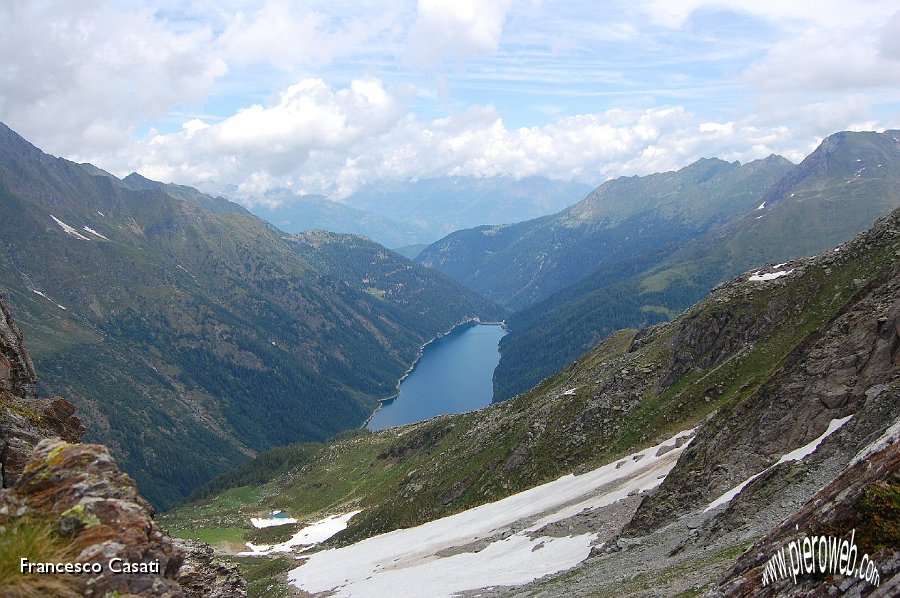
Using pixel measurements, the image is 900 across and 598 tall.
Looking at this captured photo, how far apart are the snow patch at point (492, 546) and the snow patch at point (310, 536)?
28515 mm

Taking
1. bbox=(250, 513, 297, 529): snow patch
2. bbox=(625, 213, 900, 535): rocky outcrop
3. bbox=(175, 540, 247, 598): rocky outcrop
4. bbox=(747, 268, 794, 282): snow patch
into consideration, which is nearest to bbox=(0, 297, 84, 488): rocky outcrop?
bbox=(175, 540, 247, 598): rocky outcrop

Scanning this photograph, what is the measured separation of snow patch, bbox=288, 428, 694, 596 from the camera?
36.7 metres

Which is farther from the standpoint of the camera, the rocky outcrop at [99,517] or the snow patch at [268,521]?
the snow patch at [268,521]

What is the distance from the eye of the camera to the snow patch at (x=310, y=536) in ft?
299

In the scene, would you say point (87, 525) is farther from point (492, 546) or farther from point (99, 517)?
point (492, 546)

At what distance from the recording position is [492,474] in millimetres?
68062

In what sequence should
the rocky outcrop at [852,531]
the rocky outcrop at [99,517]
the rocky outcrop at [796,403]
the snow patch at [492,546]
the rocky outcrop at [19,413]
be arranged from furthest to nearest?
the snow patch at [492,546] < the rocky outcrop at [796,403] < the rocky outcrop at [19,413] < the rocky outcrop at [99,517] < the rocky outcrop at [852,531]

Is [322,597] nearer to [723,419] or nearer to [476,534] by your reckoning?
[476,534]

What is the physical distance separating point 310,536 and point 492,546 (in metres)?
58.8

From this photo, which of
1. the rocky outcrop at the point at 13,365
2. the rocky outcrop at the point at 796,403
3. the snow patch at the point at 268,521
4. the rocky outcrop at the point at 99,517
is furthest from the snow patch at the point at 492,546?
the snow patch at the point at 268,521

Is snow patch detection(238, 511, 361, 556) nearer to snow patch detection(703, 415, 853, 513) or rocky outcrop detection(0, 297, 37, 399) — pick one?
rocky outcrop detection(0, 297, 37, 399)

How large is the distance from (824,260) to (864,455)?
50796 mm

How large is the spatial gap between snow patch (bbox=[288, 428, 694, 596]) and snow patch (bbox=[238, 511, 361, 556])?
1123 inches

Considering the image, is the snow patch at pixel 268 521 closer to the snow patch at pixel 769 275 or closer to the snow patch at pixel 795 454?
the snow patch at pixel 769 275
